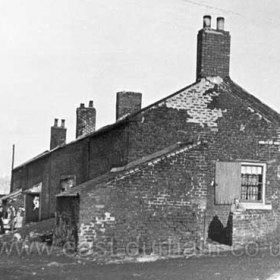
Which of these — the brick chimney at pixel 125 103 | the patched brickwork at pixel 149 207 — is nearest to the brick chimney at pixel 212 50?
the patched brickwork at pixel 149 207

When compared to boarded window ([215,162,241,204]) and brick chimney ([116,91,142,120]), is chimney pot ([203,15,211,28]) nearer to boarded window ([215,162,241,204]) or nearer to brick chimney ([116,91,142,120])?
brick chimney ([116,91,142,120])

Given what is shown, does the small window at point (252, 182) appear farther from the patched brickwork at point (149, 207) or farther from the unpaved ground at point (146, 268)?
the unpaved ground at point (146, 268)

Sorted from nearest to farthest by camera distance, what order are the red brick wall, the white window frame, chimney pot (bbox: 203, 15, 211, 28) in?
the red brick wall < the white window frame < chimney pot (bbox: 203, 15, 211, 28)

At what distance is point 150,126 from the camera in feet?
64.0

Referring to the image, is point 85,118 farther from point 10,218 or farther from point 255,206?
point 255,206

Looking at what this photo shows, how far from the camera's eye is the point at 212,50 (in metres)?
20.9

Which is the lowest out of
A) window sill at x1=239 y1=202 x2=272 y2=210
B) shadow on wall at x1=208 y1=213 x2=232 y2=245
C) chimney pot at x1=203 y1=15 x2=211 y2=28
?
shadow on wall at x1=208 y1=213 x2=232 y2=245

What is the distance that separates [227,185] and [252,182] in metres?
1.17

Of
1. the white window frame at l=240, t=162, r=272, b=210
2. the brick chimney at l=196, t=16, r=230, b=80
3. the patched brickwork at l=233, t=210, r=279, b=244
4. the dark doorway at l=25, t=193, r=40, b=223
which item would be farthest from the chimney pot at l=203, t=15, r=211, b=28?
the dark doorway at l=25, t=193, r=40, b=223

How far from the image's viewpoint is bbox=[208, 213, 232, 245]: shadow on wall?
17.8 metres

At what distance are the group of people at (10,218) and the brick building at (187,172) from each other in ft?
20.9

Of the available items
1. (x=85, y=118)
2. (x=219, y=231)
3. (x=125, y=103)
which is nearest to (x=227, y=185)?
(x=219, y=231)

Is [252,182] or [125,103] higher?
[125,103]

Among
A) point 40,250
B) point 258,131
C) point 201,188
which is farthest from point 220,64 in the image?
point 40,250
